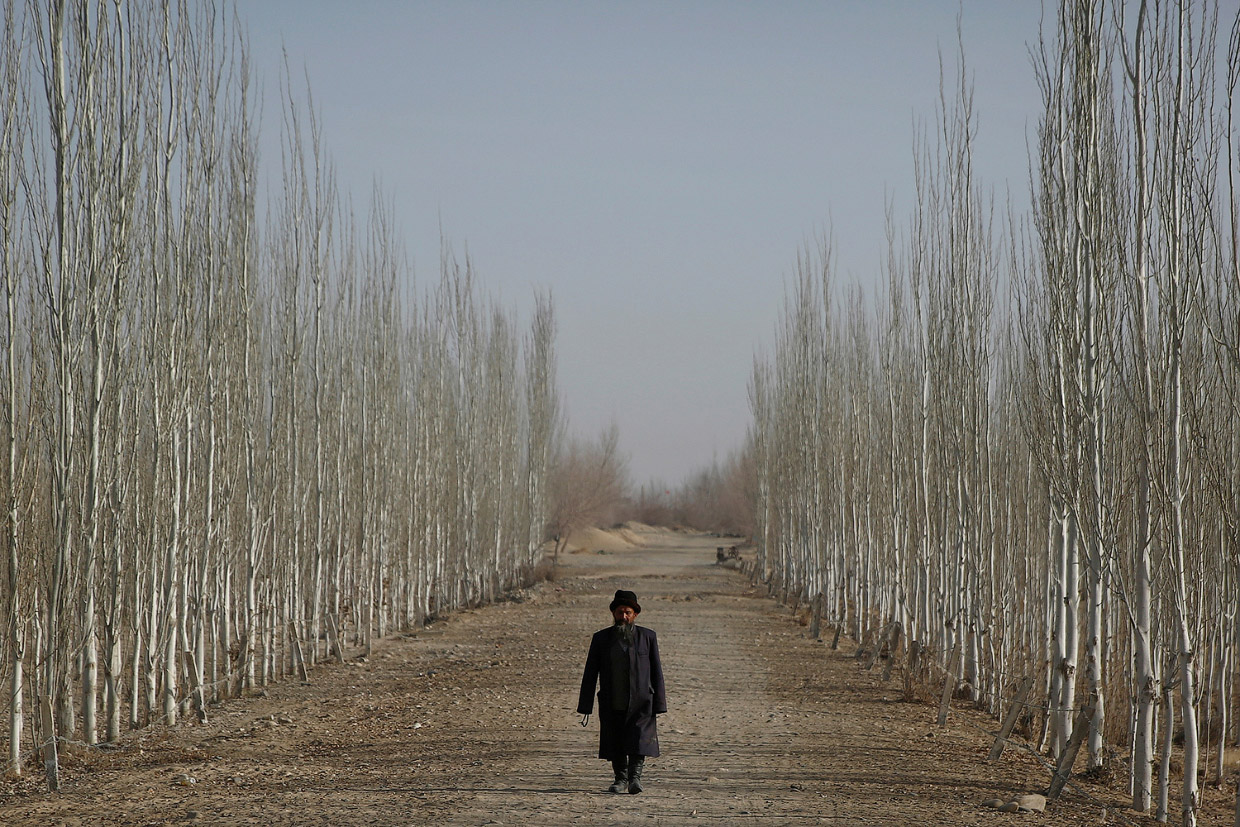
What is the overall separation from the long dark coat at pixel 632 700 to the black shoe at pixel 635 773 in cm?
4

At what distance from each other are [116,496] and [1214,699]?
9409 mm

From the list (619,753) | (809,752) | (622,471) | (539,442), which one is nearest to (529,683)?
(809,752)

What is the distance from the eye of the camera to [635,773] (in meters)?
6.22

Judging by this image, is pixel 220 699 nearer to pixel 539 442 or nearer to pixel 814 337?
pixel 814 337

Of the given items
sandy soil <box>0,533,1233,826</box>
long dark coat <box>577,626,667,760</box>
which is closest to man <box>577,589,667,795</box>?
long dark coat <box>577,626,667,760</box>

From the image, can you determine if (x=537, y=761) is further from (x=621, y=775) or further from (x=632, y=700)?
(x=632, y=700)

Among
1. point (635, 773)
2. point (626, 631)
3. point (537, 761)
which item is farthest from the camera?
point (537, 761)

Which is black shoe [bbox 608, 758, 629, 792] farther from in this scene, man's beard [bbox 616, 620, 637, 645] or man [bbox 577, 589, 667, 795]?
man's beard [bbox 616, 620, 637, 645]

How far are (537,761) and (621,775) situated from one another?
43.0 inches

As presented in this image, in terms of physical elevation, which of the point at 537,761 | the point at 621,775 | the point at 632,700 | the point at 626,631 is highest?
the point at 626,631

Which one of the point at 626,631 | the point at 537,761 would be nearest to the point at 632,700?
the point at 626,631

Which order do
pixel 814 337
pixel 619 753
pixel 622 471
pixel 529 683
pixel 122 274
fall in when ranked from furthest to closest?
pixel 622 471, pixel 814 337, pixel 529 683, pixel 122 274, pixel 619 753

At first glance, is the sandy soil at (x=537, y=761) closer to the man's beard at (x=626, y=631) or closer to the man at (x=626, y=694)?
the man at (x=626, y=694)

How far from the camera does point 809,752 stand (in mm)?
7543
